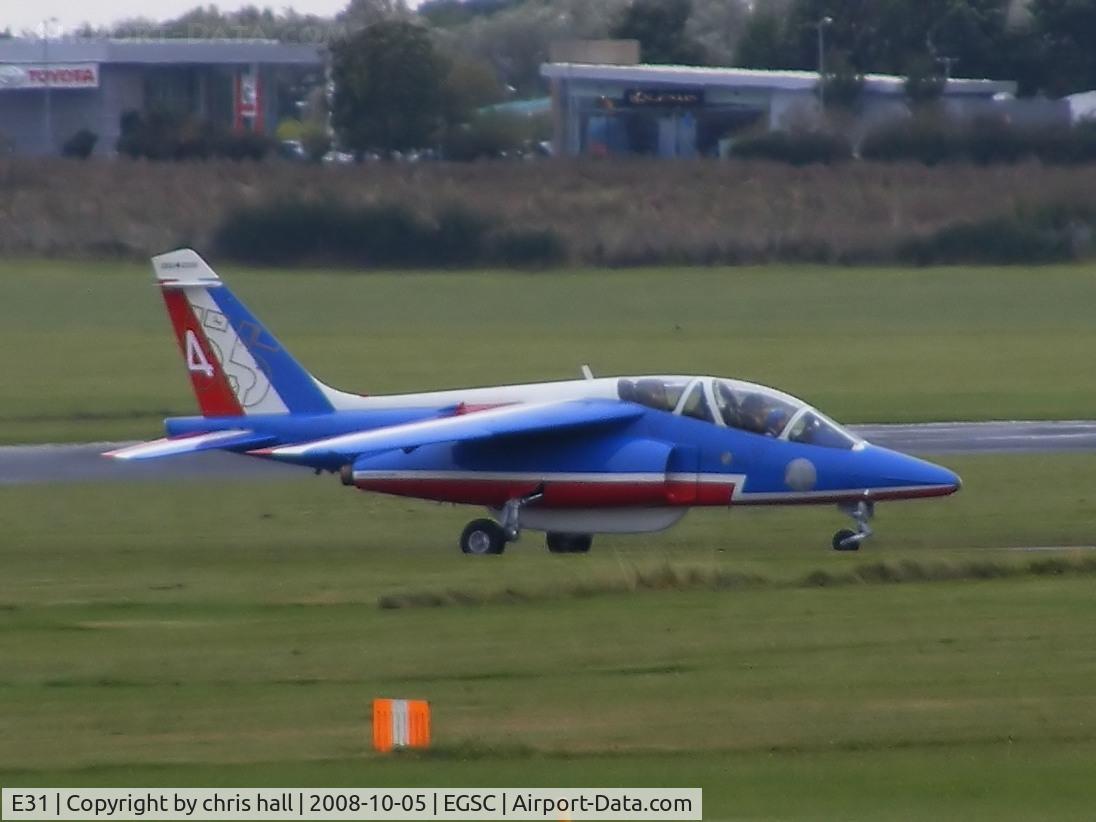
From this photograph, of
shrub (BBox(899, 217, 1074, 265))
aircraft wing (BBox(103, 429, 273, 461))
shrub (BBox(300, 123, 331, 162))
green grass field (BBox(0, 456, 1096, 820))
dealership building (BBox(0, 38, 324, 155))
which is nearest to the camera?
green grass field (BBox(0, 456, 1096, 820))

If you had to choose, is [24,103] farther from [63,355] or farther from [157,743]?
[157,743]

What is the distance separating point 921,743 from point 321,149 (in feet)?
196

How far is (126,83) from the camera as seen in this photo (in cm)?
8894

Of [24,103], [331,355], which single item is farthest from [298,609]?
[24,103]

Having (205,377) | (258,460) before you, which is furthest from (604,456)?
(258,460)

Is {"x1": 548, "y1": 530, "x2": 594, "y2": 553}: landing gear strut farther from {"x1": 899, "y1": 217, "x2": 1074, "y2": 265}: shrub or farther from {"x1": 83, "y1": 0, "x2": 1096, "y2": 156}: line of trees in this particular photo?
{"x1": 83, "y1": 0, "x2": 1096, "y2": 156}: line of trees

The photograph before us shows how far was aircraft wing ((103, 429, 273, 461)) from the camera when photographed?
72.4 feet

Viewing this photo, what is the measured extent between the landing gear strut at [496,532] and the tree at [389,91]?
162ft

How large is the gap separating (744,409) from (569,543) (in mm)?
2371

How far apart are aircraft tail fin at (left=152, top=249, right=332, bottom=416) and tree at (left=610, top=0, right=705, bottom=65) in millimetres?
70048

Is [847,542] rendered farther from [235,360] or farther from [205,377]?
[205,377]

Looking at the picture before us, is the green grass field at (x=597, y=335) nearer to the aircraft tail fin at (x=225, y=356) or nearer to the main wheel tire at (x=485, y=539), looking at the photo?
the aircraft tail fin at (x=225, y=356)

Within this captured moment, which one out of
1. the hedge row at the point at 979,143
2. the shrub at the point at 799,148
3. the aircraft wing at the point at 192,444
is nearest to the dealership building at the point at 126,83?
the shrub at the point at 799,148

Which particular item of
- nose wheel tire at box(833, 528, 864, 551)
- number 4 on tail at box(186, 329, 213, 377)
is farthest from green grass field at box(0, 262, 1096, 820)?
number 4 on tail at box(186, 329, 213, 377)
